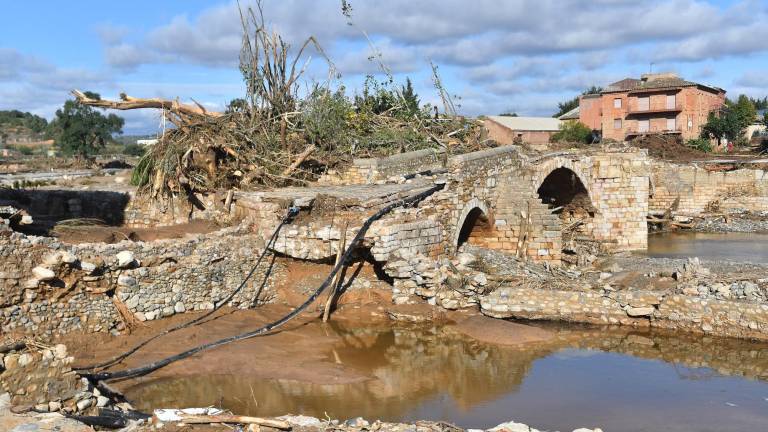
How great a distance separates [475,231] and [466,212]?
2.25m

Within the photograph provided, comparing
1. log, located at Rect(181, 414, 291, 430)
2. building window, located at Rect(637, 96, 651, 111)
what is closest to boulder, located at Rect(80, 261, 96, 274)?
log, located at Rect(181, 414, 291, 430)

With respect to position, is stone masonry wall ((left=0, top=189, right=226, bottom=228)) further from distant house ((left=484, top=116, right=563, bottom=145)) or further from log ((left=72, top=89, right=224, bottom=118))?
distant house ((left=484, top=116, right=563, bottom=145))

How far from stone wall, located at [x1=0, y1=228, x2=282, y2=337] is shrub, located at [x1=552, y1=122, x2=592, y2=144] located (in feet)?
112

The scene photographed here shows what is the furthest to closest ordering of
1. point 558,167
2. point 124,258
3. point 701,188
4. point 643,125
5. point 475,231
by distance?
point 643,125 < point 701,188 < point 558,167 < point 475,231 < point 124,258

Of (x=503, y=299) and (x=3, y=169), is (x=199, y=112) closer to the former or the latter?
(x=503, y=299)

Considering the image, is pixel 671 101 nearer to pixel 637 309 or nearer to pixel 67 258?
pixel 637 309

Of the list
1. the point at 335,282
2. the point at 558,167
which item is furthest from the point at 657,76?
the point at 335,282

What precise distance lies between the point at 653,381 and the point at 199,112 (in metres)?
12.3

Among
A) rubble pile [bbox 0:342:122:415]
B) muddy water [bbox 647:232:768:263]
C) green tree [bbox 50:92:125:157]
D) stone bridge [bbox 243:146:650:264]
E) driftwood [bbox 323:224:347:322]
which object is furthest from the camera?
green tree [bbox 50:92:125:157]

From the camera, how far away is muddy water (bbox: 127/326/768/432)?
29.4ft

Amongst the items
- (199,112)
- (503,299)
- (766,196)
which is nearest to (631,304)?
(503,299)

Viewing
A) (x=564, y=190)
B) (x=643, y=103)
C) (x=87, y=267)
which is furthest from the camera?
(x=643, y=103)

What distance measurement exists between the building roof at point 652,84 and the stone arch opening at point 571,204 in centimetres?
2210

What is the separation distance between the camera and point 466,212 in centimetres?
1570
